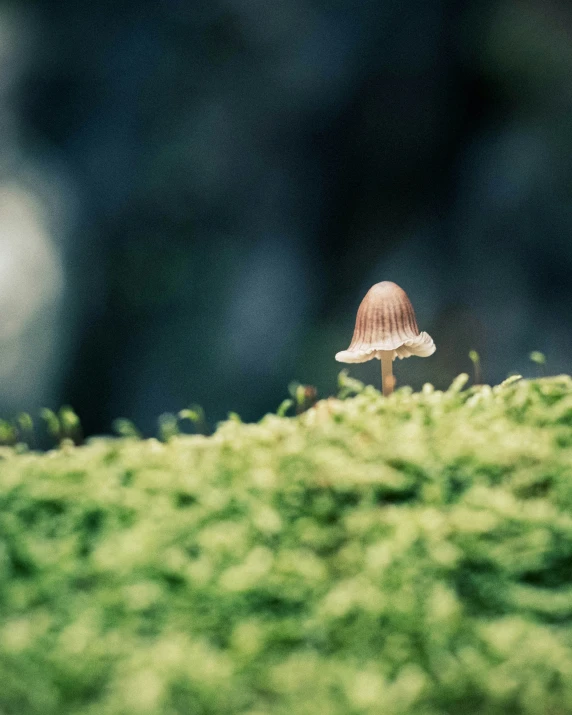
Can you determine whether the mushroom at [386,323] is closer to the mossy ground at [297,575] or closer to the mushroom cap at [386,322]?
the mushroom cap at [386,322]

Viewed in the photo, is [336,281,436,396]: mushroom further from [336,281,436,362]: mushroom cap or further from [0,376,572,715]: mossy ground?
[0,376,572,715]: mossy ground

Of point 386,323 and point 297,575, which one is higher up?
point 386,323

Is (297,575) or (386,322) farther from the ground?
(386,322)

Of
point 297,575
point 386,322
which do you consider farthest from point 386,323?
point 297,575

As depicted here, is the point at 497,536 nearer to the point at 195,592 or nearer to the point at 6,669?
the point at 195,592

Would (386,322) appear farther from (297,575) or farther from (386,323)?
(297,575)

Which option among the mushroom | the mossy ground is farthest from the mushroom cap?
the mossy ground

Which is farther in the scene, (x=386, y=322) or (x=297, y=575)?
(x=386, y=322)

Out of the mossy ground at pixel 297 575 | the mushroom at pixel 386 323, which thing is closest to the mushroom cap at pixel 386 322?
the mushroom at pixel 386 323

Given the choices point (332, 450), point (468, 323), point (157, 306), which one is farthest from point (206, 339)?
point (332, 450)
